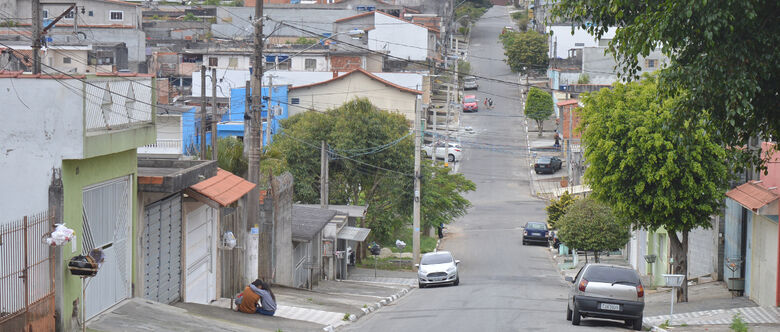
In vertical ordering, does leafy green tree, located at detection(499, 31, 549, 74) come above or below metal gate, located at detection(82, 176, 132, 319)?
above

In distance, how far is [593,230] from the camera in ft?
126

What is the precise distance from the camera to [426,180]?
4606 cm

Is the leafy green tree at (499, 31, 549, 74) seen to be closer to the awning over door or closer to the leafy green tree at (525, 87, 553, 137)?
the leafy green tree at (525, 87, 553, 137)

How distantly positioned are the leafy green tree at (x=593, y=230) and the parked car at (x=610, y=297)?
18.9 meters

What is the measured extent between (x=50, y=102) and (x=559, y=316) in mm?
13398

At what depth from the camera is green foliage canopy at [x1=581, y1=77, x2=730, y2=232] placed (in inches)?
954

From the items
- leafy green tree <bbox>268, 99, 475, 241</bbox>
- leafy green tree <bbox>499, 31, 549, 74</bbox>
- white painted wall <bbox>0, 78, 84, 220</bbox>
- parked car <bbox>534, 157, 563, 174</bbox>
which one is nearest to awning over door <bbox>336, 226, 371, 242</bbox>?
leafy green tree <bbox>268, 99, 475, 241</bbox>

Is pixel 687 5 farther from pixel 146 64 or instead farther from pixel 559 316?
pixel 146 64

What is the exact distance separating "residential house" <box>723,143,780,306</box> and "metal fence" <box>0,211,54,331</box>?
15.2 metres

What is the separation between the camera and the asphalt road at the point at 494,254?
68.3 ft

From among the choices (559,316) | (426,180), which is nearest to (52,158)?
(559,316)

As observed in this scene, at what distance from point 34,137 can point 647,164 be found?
53.6 ft

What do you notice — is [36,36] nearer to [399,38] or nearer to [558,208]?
[558,208]

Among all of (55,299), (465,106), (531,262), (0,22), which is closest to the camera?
(55,299)
